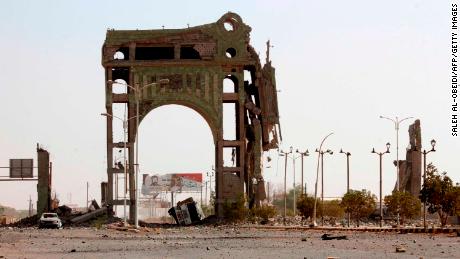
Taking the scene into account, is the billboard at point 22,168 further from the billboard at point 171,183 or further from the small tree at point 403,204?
the billboard at point 171,183

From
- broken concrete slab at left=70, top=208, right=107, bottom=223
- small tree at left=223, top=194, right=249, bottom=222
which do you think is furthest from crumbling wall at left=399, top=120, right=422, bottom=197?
broken concrete slab at left=70, top=208, right=107, bottom=223

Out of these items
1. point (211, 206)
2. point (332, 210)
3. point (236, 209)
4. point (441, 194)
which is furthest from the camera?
point (211, 206)

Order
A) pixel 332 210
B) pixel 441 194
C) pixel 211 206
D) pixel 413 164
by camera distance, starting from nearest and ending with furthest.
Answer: pixel 441 194 < pixel 413 164 < pixel 332 210 < pixel 211 206

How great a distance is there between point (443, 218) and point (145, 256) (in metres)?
44.9

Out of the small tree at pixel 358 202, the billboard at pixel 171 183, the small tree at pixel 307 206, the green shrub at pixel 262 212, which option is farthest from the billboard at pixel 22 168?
the billboard at pixel 171 183

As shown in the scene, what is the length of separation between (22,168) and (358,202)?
32390mm

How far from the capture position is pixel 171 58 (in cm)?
10500

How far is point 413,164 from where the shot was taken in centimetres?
11012

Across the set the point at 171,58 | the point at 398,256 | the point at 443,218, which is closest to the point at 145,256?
the point at 398,256

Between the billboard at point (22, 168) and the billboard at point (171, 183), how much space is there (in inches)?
1529

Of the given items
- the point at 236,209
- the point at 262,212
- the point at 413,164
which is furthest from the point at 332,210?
the point at 236,209

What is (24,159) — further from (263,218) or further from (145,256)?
(145,256)

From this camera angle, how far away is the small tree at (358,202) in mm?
96287

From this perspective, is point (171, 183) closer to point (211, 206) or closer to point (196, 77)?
point (211, 206)
